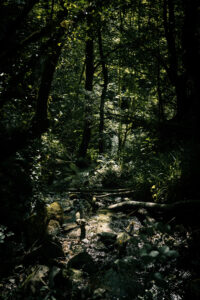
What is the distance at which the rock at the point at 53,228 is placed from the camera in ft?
14.9

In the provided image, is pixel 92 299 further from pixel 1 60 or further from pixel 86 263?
pixel 1 60

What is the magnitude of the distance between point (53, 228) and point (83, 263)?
52.7 inches

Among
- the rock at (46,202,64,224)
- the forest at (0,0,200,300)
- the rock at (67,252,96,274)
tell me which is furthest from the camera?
the rock at (46,202,64,224)

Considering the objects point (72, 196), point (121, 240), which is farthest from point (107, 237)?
point (72, 196)

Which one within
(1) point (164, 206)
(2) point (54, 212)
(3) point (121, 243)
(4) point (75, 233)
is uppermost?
(1) point (164, 206)

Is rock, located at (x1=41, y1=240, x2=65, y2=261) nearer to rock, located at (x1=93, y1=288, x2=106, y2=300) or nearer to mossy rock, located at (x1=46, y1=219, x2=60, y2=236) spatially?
mossy rock, located at (x1=46, y1=219, x2=60, y2=236)

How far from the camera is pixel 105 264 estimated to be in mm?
3689

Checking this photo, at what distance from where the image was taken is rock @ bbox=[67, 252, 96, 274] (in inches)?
140

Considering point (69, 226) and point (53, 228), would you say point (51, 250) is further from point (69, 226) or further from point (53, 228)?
point (69, 226)

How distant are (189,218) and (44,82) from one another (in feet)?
13.2

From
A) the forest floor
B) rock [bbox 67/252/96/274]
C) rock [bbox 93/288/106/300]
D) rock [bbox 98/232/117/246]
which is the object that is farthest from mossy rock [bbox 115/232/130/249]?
rock [bbox 93/288/106/300]

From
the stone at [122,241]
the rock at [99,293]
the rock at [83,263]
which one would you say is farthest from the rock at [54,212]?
the rock at [99,293]

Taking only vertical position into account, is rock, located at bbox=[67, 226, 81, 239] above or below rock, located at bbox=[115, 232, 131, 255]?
below

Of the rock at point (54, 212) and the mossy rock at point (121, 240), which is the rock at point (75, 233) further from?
the mossy rock at point (121, 240)
